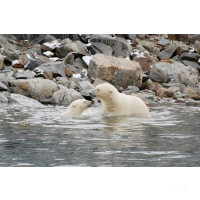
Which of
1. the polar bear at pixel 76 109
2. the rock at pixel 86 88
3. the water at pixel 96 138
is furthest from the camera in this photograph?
the rock at pixel 86 88

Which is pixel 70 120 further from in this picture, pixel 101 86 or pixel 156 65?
pixel 156 65

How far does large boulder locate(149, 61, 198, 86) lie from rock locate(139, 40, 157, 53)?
1.25 ft

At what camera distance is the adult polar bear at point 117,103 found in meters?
11.7

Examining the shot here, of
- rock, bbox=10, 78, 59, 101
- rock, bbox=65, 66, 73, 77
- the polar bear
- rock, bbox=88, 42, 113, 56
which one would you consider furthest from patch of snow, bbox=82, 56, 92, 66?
the polar bear

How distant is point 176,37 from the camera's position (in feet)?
42.8

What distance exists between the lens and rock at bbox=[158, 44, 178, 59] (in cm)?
1412

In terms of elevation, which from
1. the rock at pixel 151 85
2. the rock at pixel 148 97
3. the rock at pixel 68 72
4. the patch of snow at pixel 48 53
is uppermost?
the patch of snow at pixel 48 53

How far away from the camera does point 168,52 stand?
1498 centimetres

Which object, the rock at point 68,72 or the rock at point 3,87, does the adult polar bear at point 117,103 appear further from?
the rock at point 68,72

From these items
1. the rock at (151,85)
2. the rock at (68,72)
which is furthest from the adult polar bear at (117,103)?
the rock at (68,72)

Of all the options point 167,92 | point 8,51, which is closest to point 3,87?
point 8,51

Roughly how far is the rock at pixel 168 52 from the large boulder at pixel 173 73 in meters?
0.19

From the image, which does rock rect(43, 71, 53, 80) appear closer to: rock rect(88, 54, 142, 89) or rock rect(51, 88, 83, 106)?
rock rect(88, 54, 142, 89)
